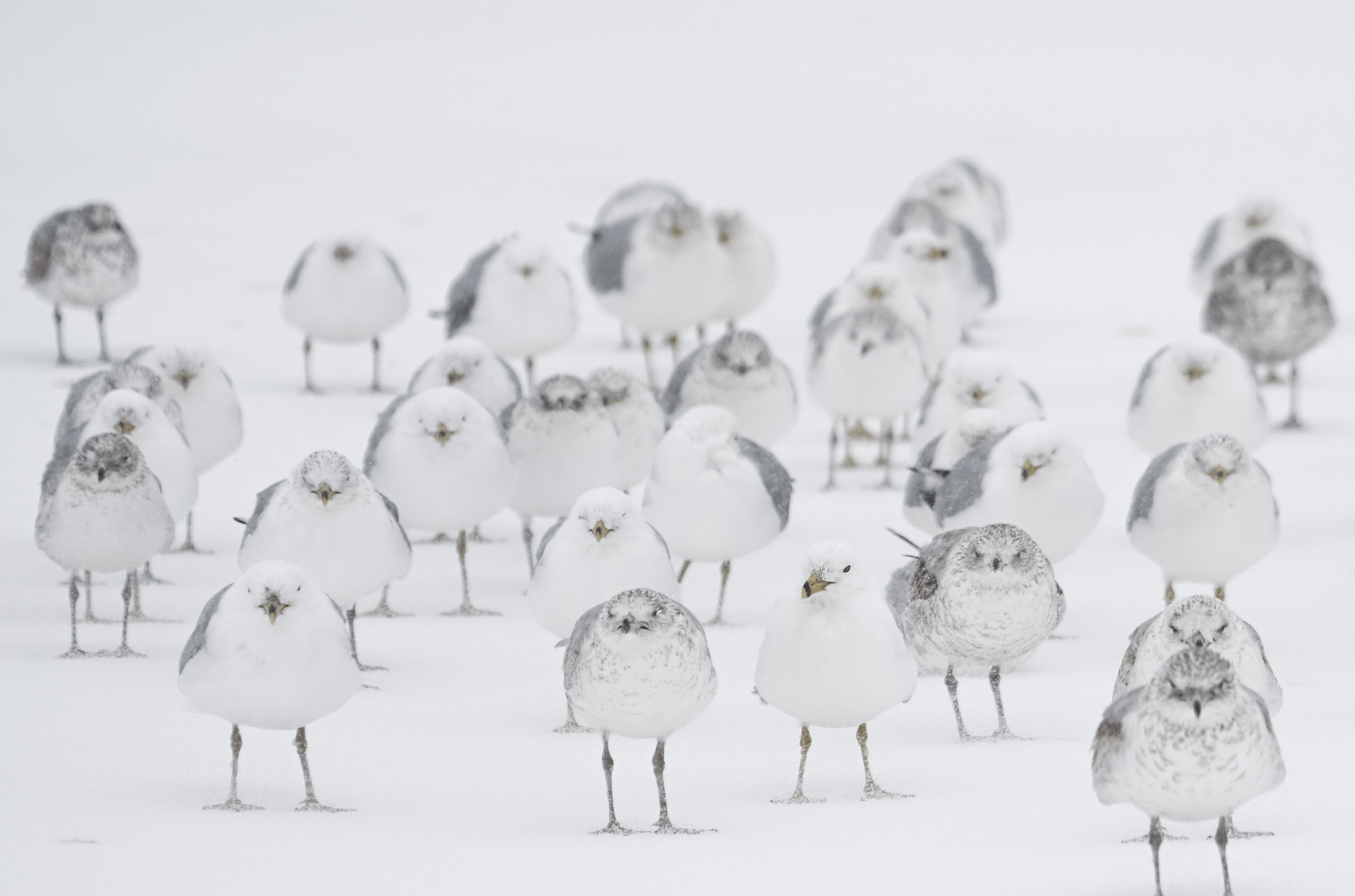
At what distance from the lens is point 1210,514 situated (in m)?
8.29

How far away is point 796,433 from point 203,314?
4.83 meters

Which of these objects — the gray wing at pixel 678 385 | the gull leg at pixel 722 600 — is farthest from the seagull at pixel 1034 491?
the gray wing at pixel 678 385

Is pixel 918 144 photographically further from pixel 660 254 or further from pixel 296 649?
pixel 296 649

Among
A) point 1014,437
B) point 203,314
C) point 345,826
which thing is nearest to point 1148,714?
point 345,826

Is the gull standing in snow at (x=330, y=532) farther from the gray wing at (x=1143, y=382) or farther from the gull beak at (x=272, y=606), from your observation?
the gray wing at (x=1143, y=382)

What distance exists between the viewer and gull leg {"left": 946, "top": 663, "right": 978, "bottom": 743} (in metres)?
7.22

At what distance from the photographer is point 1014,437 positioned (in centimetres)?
864

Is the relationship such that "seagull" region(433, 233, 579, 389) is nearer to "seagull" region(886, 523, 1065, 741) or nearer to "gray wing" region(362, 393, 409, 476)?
"gray wing" region(362, 393, 409, 476)

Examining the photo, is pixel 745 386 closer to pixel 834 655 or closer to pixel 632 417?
pixel 632 417

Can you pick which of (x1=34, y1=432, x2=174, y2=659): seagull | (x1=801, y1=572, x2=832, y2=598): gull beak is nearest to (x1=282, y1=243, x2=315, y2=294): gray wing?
(x1=34, y1=432, x2=174, y2=659): seagull

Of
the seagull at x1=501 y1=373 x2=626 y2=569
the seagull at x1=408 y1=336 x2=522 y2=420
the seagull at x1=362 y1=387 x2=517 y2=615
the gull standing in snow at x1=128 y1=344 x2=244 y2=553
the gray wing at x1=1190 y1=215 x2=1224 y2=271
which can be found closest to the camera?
the seagull at x1=362 y1=387 x2=517 y2=615

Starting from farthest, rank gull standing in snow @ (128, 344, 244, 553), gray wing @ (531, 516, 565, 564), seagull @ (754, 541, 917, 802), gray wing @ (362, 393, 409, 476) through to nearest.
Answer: gull standing in snow @ (128, 344, 244, 553)
gray wing @ (362, 393, 409, 476)
gray wing @ (531, 516, 565, 564)
seagull @ (754, 541, 917, 802)

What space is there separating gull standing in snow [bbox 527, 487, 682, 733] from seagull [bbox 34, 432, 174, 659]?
1.65 m

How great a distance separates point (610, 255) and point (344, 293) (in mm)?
1805
